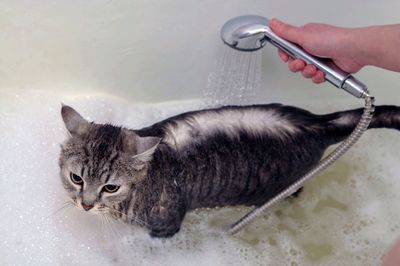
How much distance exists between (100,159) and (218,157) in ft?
0.75

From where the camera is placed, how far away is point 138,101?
1.33 m

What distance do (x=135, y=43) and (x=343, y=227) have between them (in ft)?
2.01

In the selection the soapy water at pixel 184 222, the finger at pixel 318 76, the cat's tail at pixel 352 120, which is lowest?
the soapy water at pixel 184 222

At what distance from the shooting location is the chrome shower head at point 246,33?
1.07 m

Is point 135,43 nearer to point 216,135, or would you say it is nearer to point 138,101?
point 138,101

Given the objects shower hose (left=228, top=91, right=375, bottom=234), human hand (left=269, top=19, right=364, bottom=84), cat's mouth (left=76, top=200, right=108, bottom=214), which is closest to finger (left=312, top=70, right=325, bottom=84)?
human hand (left=269, top=19, right=364, bottom=84)

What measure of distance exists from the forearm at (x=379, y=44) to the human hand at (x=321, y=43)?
10 millimetres

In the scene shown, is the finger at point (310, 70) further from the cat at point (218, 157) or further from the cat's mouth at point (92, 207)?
the cat's mouth at point (92, 207)

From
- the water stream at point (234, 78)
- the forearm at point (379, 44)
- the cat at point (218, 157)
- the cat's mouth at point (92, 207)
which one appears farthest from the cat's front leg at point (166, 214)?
the forearm at point (379, 44)

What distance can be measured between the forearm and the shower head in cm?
6

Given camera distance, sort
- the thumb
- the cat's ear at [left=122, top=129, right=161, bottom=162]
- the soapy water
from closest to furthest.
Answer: the cat's ear at [left=122, top=129, right=161, bottom=162]
the thumb
the soapy water

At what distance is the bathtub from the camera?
1.17m

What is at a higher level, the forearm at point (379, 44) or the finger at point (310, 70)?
the forearm at point (379, 44)

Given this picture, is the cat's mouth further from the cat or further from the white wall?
the white wall
